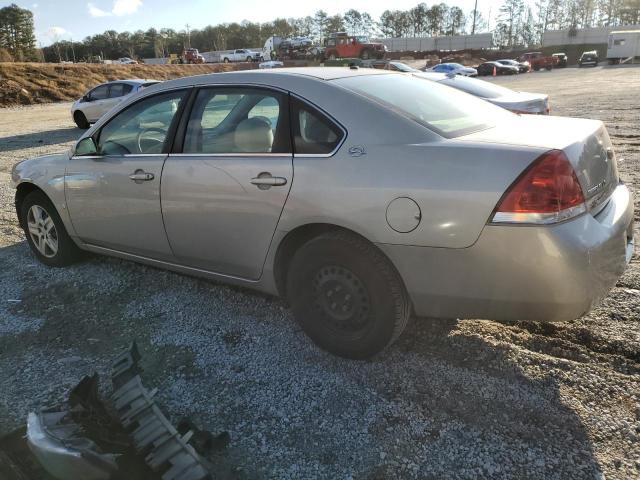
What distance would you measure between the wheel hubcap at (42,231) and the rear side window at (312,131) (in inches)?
105

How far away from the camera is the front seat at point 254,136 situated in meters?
3.12

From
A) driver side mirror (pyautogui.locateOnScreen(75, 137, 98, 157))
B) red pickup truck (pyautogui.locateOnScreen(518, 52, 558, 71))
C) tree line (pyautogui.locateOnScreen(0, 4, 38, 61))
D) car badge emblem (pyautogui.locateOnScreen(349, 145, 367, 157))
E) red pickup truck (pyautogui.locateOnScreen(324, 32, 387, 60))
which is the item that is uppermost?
tree line (pyautogui.locateOnScreen(0, 4, 38, 61))

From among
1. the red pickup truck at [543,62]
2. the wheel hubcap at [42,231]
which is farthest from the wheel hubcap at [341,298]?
the red pickup truck at [543,62]

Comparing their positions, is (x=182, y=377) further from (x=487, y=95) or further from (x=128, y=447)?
(x=487, y=95)

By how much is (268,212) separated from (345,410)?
3.84ft

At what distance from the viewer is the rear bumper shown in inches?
92.2

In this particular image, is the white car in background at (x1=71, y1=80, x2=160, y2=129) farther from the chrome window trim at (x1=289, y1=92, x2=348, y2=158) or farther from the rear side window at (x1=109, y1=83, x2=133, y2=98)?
the chrome window trim at (x1=289, y1=92, x2=348, y2=158)

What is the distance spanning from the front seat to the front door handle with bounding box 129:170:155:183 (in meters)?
0.71

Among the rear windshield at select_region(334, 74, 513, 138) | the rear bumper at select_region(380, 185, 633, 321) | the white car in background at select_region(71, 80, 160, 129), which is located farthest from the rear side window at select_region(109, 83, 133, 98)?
the rear bumper at select_region(380, 185, 633, 321)

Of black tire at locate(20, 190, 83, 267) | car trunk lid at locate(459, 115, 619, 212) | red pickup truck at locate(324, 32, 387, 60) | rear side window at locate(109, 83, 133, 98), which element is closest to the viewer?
car trunk lid at locate(459, 115, 619, 212)

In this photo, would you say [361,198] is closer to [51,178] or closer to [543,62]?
[51,178]

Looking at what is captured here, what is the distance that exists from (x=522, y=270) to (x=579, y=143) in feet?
2.43

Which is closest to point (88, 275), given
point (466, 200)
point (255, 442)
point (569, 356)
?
point (255, 442)

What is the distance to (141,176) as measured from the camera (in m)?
3.59
